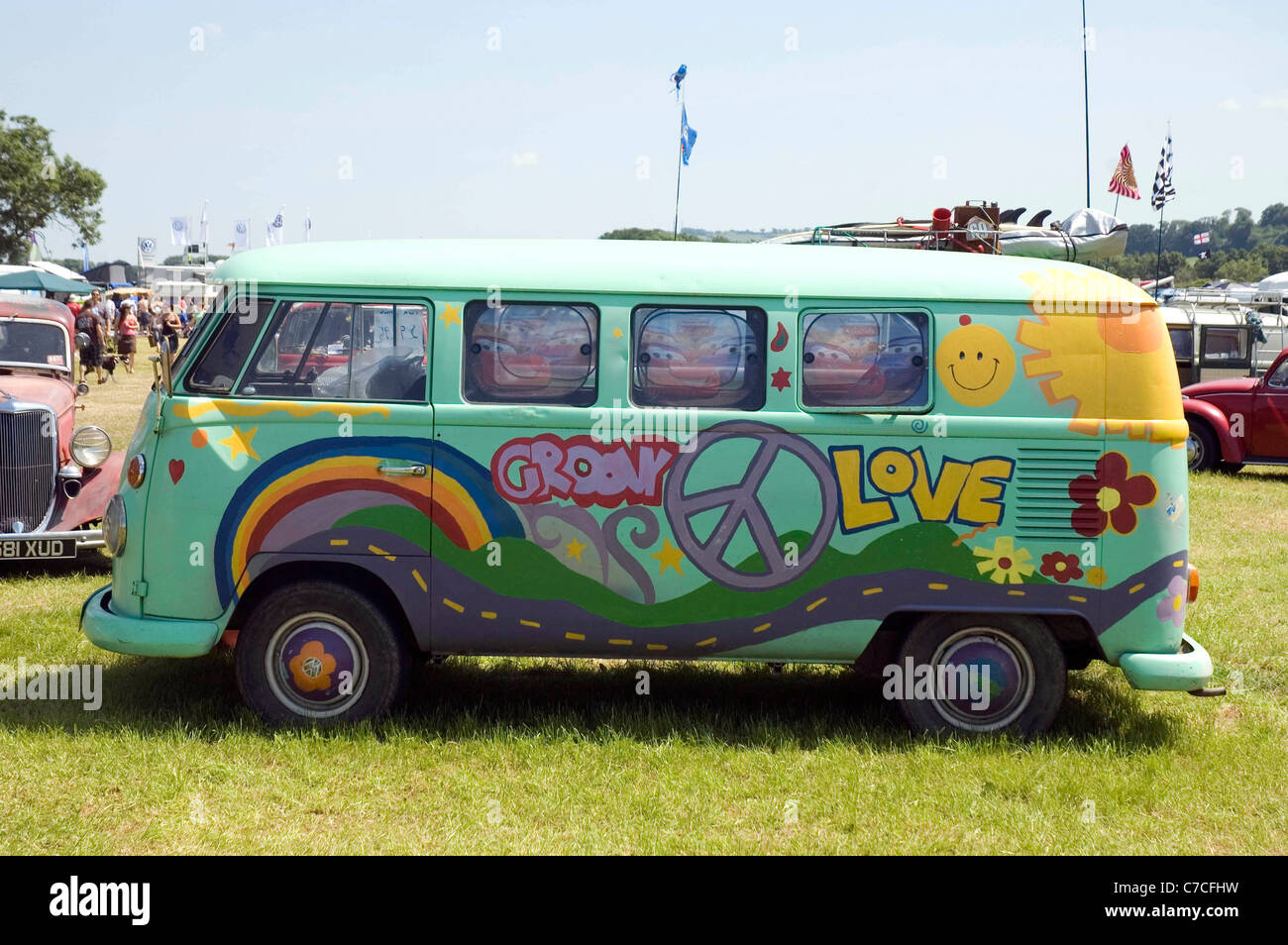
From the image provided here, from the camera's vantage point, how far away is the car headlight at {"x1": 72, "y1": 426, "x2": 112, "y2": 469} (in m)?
9.10

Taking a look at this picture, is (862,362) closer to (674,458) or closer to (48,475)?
(674,458)

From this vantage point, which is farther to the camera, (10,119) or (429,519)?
(10,119)

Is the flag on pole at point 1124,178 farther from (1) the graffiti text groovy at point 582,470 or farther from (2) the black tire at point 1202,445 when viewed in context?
(1) the graffiti text groovy at point 582,470

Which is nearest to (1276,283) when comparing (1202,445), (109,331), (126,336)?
(1202,445)

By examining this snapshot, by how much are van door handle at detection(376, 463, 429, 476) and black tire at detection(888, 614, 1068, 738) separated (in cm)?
244

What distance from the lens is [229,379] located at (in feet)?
18.3

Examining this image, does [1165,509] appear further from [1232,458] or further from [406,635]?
[1232,458]

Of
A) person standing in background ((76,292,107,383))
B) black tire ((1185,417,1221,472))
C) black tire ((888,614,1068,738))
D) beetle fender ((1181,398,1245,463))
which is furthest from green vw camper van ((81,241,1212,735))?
person standing in background ((76,292,107,383))

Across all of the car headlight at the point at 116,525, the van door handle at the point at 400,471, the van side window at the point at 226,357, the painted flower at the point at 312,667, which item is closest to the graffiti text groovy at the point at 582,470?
the van door handle at the point at 400,471

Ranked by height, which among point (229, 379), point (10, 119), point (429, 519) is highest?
point (10, 119)

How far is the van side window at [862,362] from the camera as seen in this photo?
5523 millimetres

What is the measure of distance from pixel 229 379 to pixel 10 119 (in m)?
62.3
